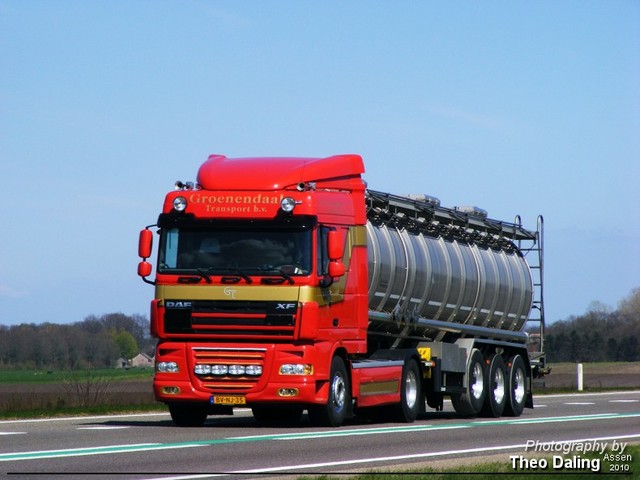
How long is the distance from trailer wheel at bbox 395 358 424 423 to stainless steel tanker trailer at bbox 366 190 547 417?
1.03 feet

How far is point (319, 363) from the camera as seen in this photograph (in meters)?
19.3

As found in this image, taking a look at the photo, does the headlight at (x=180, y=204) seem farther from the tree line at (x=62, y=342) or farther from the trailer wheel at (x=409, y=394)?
the tree line at (x=62, y=342)

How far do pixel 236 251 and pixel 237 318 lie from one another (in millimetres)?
959

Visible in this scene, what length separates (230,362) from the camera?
753 inches

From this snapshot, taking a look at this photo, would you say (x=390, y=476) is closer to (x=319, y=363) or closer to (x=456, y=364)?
(x=319, y=363)

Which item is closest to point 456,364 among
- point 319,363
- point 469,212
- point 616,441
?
point 469,212

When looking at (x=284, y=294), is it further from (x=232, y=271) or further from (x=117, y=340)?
(x=117, y=340)

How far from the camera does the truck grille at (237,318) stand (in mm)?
18906

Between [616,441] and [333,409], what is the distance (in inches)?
178

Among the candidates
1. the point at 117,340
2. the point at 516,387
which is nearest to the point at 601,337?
the point at 117,340

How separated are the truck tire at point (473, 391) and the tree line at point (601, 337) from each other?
100 meters

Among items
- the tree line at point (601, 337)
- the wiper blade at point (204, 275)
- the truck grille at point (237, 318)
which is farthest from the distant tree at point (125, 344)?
the wiper blade at point (204, 275)

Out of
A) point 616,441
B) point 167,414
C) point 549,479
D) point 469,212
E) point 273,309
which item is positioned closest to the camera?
point 549,479

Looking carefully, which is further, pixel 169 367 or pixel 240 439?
pixel 169 367
